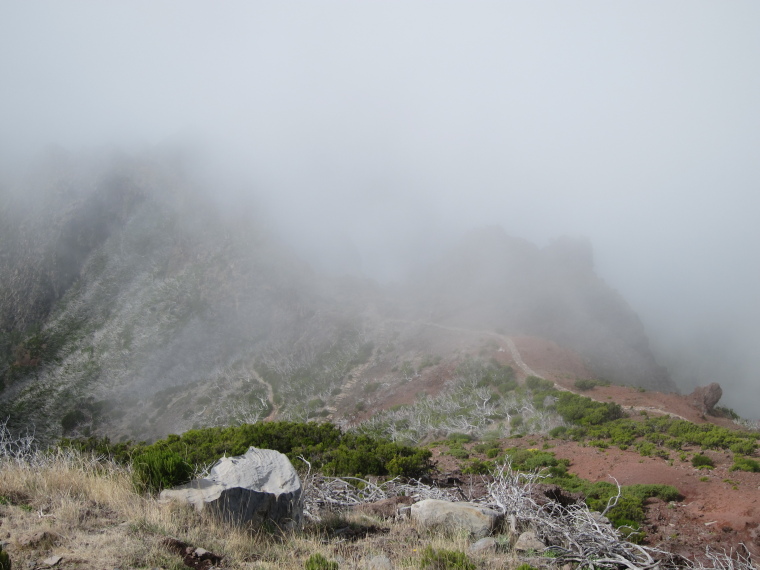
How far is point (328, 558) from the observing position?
590 centimetres

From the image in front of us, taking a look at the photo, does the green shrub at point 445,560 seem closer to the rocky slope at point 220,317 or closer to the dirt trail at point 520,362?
the dirt trail at point 520,362

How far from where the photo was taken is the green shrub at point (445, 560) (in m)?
5.79

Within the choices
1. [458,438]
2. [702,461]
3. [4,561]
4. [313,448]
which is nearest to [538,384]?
[458,438]

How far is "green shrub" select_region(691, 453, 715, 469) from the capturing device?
16.8 metres

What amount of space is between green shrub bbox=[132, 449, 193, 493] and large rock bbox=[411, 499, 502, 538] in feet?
13.6

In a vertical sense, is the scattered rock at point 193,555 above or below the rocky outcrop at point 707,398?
above

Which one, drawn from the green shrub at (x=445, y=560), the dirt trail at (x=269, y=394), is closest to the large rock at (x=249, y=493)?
the green shrub at (x=445, y=560)

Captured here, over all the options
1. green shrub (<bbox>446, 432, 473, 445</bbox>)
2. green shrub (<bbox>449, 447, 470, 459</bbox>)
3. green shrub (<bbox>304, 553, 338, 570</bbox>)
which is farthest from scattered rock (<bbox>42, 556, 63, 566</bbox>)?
green shrub (<bbox>446, 432, 473, 445</bbox>)

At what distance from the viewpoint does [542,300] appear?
72938 millimetres

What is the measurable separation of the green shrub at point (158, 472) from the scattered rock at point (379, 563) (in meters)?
3.49

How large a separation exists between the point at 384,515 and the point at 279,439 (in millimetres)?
7340

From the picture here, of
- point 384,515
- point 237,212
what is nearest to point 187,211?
point 237,212

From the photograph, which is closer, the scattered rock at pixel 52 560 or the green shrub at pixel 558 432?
the scattered rock at pixel 52 560

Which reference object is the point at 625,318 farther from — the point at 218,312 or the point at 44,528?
the point at 44,528
